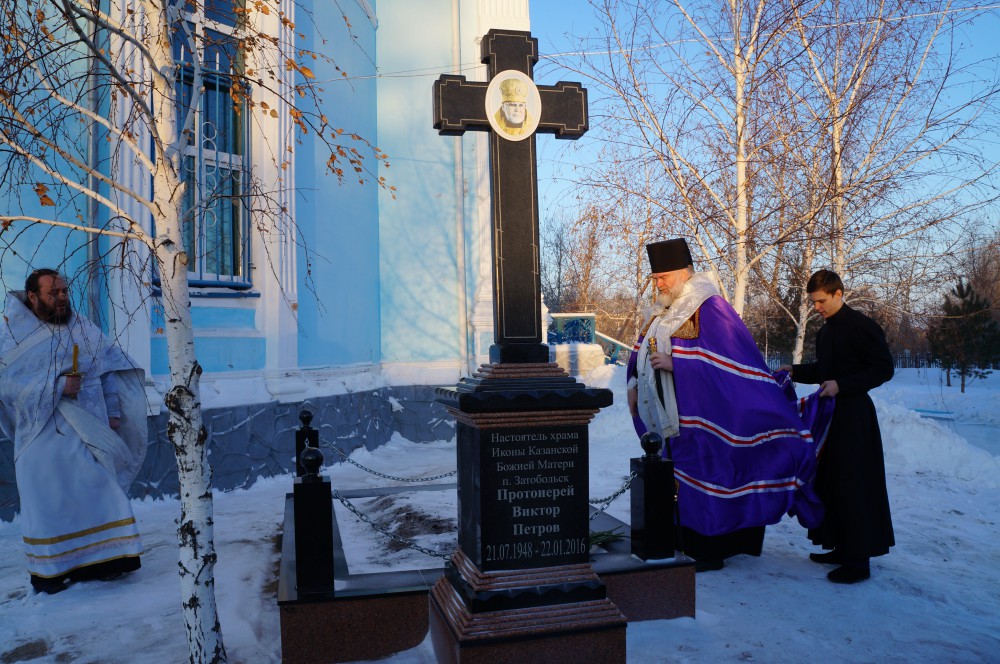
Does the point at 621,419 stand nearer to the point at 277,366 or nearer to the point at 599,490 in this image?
the point at 599,490

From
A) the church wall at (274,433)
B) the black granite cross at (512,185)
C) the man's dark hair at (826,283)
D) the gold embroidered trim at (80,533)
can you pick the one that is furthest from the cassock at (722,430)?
the gold embroidered trim at (80,533)

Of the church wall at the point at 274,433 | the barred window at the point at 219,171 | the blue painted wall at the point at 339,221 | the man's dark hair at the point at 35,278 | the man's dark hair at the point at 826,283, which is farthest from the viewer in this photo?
the blue painted wall at the point at 339,221

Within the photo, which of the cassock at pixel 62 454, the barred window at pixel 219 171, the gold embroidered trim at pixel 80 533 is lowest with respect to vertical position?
the gold embroidered trim at pixel 80 533

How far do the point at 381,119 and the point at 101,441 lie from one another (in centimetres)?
737

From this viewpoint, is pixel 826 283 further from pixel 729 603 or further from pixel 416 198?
pixel 416 198

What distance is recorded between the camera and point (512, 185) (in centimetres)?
379

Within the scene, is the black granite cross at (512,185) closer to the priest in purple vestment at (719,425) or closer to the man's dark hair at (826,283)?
the priest in purple vestment at (719,425)

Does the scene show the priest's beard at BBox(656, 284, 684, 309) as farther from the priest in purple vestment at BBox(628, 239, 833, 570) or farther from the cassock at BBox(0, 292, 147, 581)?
the cassock at BBox(0, 292, 147, 581)

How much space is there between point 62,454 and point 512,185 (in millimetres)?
3303

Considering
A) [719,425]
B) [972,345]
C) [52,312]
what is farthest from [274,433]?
[972,345]

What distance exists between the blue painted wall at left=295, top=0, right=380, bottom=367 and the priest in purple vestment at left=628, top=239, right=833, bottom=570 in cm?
479

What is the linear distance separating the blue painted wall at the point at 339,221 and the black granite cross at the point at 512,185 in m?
4.80

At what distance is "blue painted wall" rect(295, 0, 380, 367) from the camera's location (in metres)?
8.86

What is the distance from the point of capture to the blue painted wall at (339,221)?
8859 millimetres
